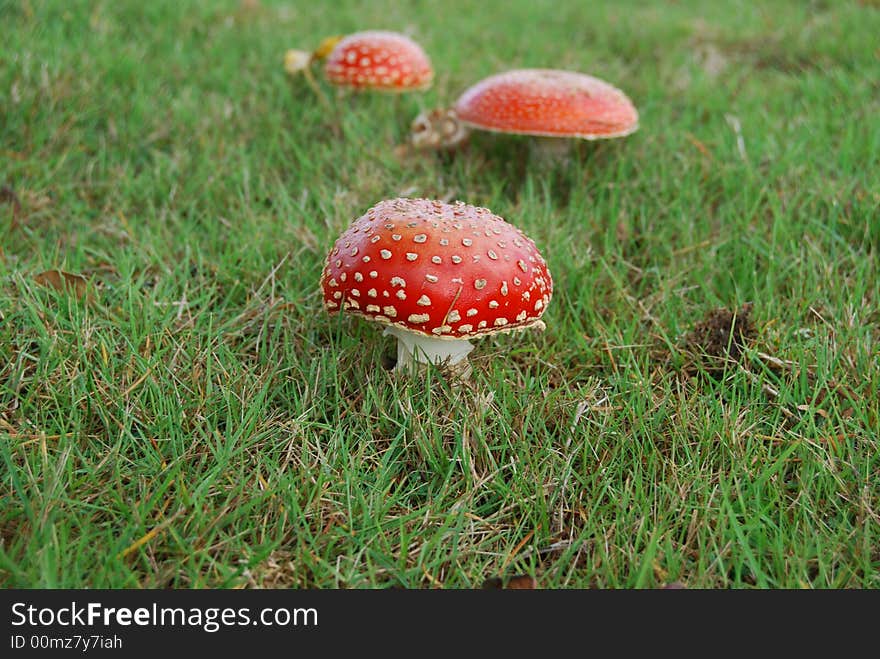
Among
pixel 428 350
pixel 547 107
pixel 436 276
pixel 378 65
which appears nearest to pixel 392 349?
pixel 428 350

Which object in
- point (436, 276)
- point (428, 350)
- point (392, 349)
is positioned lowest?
point (392, 349)

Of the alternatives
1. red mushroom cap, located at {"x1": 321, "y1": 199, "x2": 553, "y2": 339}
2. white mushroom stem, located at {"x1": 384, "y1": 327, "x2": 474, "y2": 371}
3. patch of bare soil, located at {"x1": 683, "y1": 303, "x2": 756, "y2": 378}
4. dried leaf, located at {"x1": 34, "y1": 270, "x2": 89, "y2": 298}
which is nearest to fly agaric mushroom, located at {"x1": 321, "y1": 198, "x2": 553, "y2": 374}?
red mushroom cap, located at {"x1": 321, "y1": 199, "x2": 553, "y2": 339}

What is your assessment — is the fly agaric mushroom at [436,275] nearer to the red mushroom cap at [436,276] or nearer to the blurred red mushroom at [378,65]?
the red mushroom cap at [436,276]

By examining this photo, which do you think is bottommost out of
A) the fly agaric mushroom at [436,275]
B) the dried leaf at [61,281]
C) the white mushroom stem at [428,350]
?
the white mushroom stem at [428,350]

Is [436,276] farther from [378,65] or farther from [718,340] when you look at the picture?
[378,65]

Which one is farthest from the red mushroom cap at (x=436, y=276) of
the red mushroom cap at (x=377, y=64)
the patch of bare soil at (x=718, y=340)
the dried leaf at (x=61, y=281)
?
the red mushroom cap at (x=377, y=64)

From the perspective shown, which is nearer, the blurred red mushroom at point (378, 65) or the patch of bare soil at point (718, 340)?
the patch of bare soil at point (718, 340)

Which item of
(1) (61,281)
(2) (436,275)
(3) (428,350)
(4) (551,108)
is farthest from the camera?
(4) (551,108)

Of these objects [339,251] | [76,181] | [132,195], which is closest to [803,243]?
[339,251]
